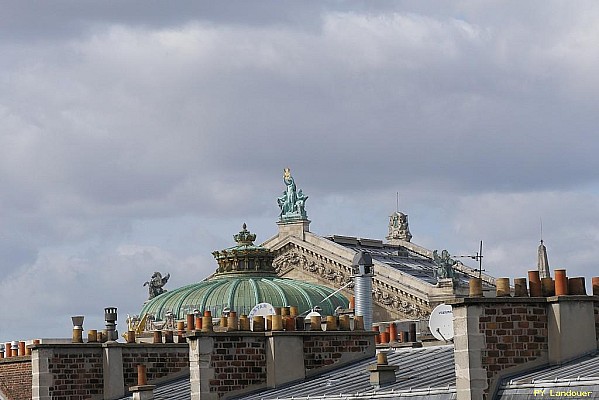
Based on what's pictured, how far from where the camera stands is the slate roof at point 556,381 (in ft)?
117

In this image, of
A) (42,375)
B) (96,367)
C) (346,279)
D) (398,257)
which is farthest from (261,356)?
(398,257)

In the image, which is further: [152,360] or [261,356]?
[152,360]

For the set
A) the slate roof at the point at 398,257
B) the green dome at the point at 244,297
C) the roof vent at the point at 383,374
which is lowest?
the roof vent at the point at 383,374

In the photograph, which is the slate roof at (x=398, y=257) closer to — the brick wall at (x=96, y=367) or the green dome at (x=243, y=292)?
the green dome at (x=243, y=292)

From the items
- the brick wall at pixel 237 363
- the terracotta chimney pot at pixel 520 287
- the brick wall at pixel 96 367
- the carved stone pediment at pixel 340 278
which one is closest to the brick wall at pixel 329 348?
the brick wall at pixel 237 363

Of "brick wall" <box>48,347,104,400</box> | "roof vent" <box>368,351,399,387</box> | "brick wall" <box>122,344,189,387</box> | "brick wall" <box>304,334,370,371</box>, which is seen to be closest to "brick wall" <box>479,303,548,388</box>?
"roof vent" <box>368,351,399,387</box>

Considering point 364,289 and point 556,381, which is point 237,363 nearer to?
point 556,381

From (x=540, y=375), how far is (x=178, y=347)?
787 inches

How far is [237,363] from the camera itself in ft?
158

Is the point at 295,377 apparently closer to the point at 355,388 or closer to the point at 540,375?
the point at 355,388

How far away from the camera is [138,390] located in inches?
2016

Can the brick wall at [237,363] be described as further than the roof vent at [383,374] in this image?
Yes

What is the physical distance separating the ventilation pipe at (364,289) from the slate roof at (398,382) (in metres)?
18.2

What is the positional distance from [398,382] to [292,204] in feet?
410
